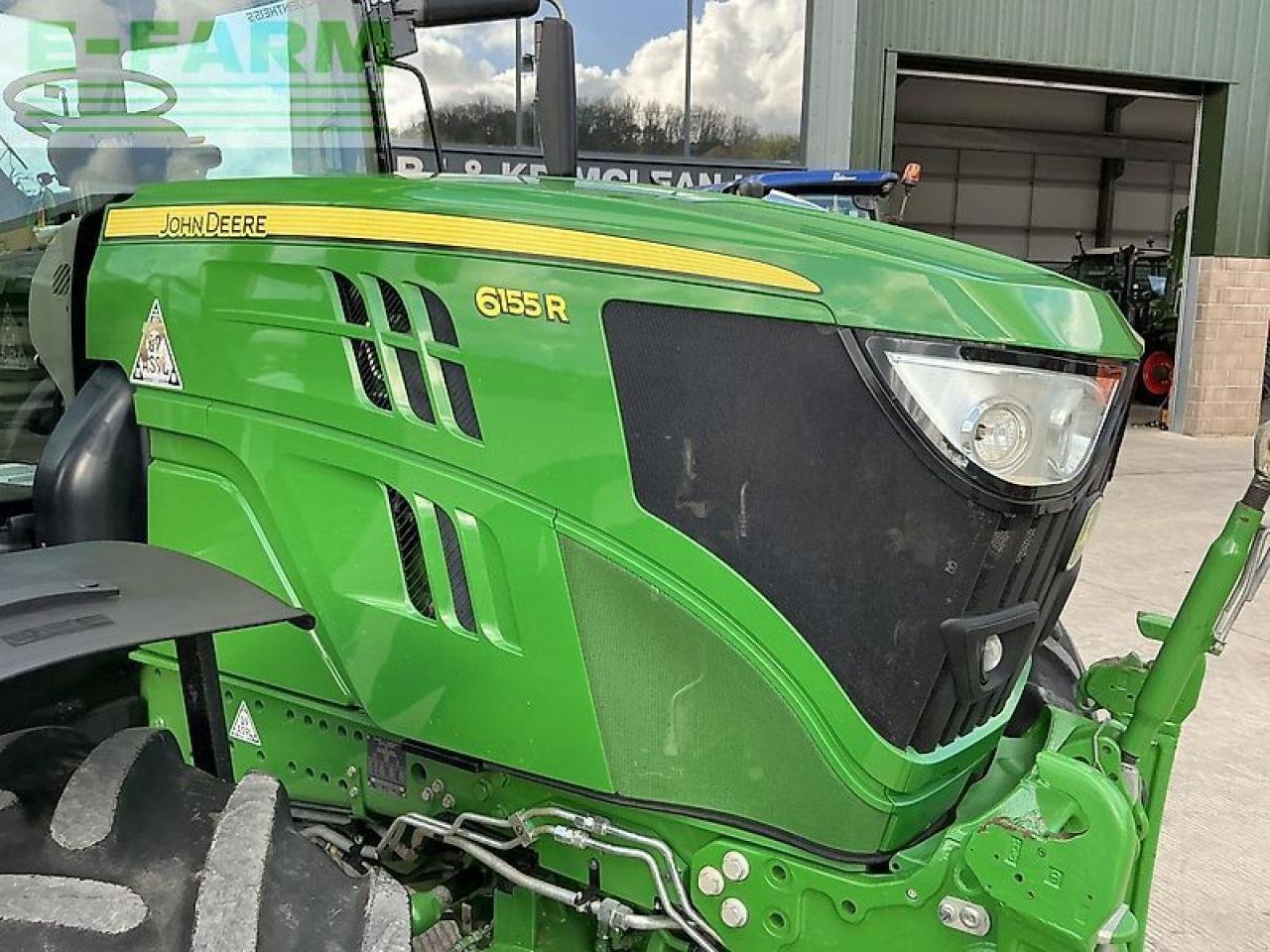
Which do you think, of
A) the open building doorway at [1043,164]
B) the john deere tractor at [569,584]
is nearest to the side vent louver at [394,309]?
the john deere tractor at [569,584]

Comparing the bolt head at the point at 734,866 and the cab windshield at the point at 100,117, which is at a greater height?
the cab windshield at the point at 100,117

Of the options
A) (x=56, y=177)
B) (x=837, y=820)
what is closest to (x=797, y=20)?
(x=56, y=177)

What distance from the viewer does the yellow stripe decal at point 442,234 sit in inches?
60.8

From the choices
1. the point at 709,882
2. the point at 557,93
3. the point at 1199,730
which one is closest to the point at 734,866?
the point at 709,882

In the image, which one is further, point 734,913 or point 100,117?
point 100,117

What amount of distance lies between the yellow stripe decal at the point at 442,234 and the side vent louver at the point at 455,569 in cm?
39

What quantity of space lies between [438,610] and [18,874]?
64cm

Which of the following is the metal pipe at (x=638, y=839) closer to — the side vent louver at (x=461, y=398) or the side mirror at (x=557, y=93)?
the side vent louver at (x=461, y=398)

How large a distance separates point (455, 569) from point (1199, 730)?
10.9 ft

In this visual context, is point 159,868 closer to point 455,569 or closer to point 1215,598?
point 455,569

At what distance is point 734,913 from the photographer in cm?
166

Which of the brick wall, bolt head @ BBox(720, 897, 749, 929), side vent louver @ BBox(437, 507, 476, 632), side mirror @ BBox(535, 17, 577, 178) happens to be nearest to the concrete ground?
bolt head @ BBox(720, 897, 749, 929)

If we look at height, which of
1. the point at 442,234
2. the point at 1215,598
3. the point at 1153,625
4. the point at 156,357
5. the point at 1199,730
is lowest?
the point at 1199,730

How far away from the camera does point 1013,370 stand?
1.48 metres
